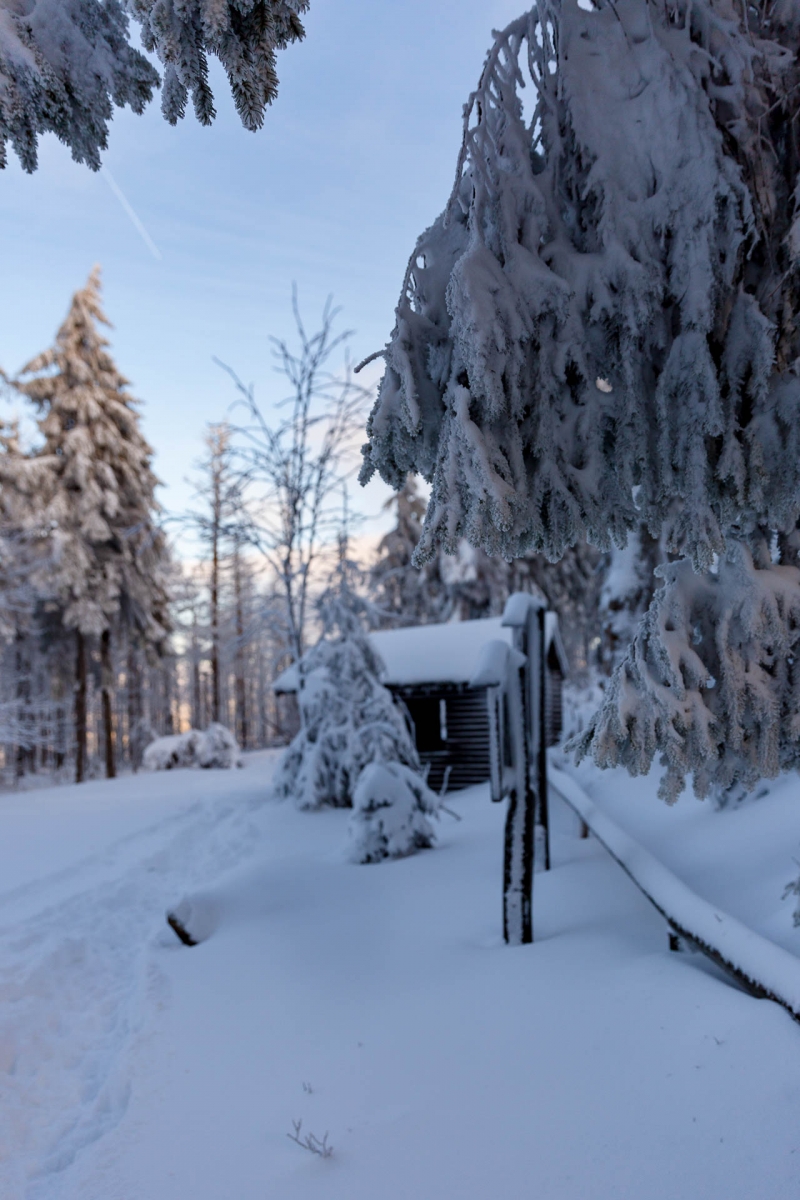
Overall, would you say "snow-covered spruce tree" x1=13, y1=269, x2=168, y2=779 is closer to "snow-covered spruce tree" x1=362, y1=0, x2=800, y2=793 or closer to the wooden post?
the wooden post

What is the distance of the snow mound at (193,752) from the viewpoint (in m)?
26.7

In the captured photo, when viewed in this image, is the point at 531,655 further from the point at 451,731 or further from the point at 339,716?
the point at 451,731

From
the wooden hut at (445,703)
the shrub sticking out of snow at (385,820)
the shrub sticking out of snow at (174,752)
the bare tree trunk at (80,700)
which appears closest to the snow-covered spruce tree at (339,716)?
the wooden hut at (445,703)

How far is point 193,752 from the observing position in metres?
27.0

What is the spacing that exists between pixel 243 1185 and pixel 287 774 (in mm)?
13254

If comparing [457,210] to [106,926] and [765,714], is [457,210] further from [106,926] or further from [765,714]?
[106,926]

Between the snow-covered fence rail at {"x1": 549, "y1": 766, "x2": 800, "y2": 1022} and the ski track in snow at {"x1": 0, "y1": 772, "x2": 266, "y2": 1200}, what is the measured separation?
11.2 feet

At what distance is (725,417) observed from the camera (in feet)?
12.1

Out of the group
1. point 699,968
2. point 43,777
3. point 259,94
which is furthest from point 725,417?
point 43,777

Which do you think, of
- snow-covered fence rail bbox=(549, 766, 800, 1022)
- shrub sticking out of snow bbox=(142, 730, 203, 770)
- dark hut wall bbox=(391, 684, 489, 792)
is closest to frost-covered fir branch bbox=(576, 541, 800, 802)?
snow-covered fence rail bbox=(549, 766, 800, 1022)

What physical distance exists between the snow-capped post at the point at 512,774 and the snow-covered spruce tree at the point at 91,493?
16.8m

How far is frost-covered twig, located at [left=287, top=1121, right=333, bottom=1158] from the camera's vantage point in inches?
131

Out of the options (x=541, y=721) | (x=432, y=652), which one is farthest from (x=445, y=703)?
(x=541, y=721)

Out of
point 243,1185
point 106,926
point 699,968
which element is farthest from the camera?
point 106,926
